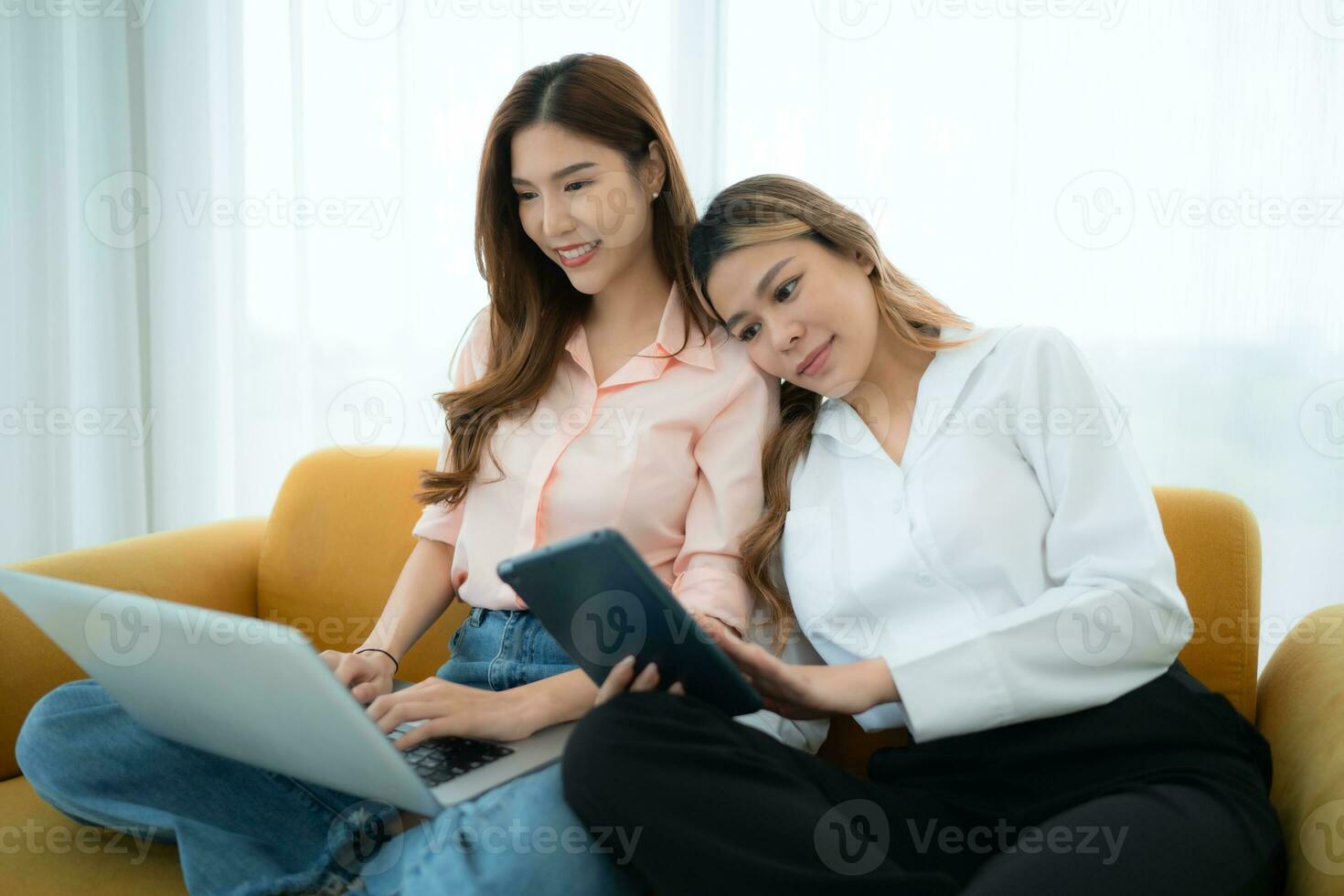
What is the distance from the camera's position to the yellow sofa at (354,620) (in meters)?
1.14

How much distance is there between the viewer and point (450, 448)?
5.23ft

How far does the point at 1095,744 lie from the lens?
1.10m

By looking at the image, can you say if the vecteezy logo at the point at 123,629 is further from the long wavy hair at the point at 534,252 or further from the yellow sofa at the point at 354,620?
the long wavy hair at the point at 534,252

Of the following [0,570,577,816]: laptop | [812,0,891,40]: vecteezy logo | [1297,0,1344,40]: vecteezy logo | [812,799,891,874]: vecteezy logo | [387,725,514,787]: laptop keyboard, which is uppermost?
[812,0,891,40]: vecteezy logo

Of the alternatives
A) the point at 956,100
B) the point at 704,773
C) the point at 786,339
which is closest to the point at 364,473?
the point at 786,339

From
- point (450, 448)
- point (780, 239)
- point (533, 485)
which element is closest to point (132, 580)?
point (450, 448)

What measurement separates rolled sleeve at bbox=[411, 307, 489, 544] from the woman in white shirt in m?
0.40

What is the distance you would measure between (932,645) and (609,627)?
362mm

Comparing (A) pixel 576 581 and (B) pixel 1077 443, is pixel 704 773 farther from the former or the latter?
(B) pixel 1077 443

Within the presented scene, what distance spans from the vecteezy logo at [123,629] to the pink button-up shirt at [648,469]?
0.50m

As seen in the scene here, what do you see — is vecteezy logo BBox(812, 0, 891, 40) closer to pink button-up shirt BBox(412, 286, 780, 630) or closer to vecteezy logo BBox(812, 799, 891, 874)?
pink button-up shirt BBox(412, 286, 780, 630)

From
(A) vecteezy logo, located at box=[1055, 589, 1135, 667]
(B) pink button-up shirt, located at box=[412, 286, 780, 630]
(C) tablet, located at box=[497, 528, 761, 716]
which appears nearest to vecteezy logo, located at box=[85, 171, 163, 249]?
(B) pink button-up shirt, located at box=[412, 286, 780, 630]

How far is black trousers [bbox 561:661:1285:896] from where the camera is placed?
973 mm

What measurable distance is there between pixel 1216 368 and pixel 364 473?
1.57m
